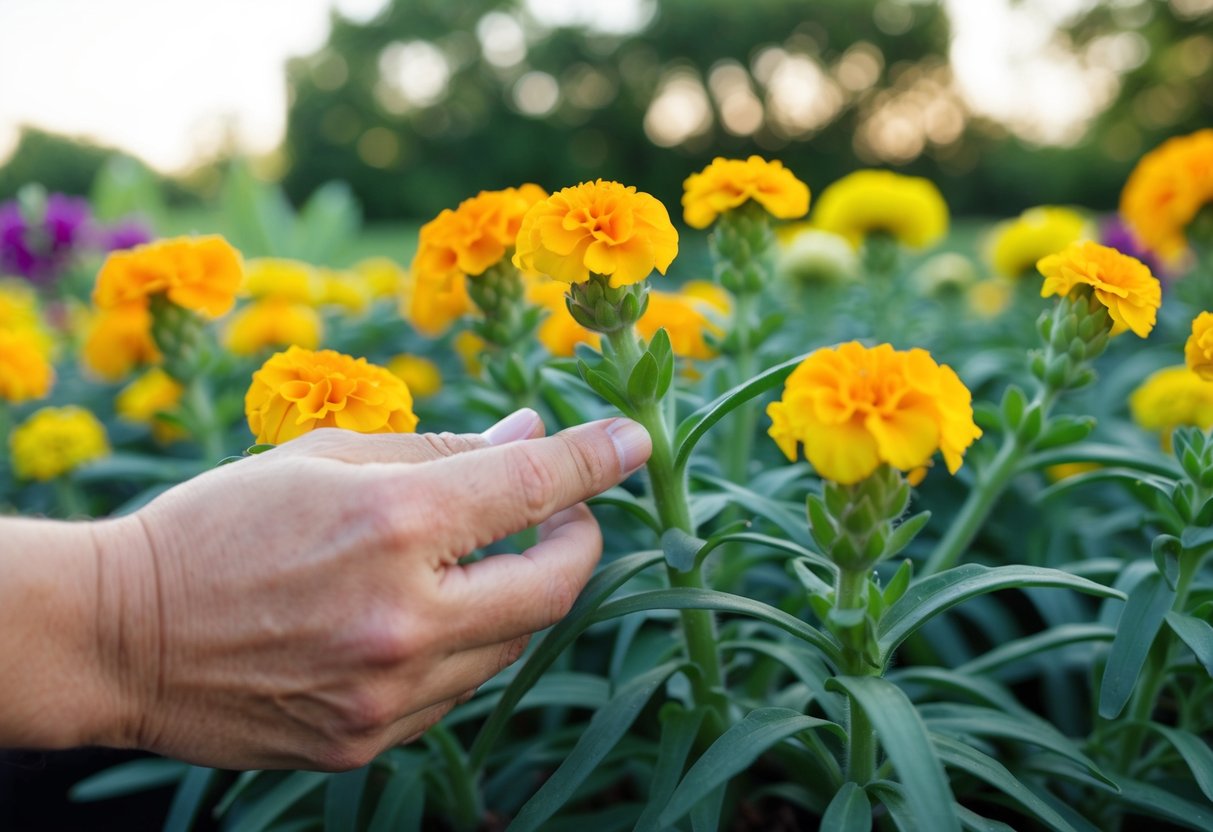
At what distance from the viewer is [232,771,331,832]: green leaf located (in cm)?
116

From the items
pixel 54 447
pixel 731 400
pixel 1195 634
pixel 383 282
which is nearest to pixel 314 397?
pixel 731 400

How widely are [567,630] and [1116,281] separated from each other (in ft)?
2.52

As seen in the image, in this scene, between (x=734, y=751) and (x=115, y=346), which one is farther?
(x=115, y=346)

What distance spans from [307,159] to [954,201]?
11622 mm

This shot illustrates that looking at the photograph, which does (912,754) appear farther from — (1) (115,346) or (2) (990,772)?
(1) (115,346)

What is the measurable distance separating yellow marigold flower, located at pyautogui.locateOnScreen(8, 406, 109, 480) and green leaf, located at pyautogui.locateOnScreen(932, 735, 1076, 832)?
185 centimetres

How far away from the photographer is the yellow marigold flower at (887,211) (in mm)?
2264

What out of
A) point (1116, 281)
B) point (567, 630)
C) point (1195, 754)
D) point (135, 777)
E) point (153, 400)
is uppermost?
point (1116, 281)

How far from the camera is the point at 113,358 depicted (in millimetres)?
2033

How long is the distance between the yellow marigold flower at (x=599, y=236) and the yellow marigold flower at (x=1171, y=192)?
5.31 feet

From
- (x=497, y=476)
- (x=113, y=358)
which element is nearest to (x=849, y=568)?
(x=497, y=476)

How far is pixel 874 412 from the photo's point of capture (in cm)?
77

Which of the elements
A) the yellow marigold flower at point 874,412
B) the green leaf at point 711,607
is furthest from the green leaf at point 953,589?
the yellow marigold flower at point 874,412

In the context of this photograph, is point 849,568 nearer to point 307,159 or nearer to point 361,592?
point 361,592
